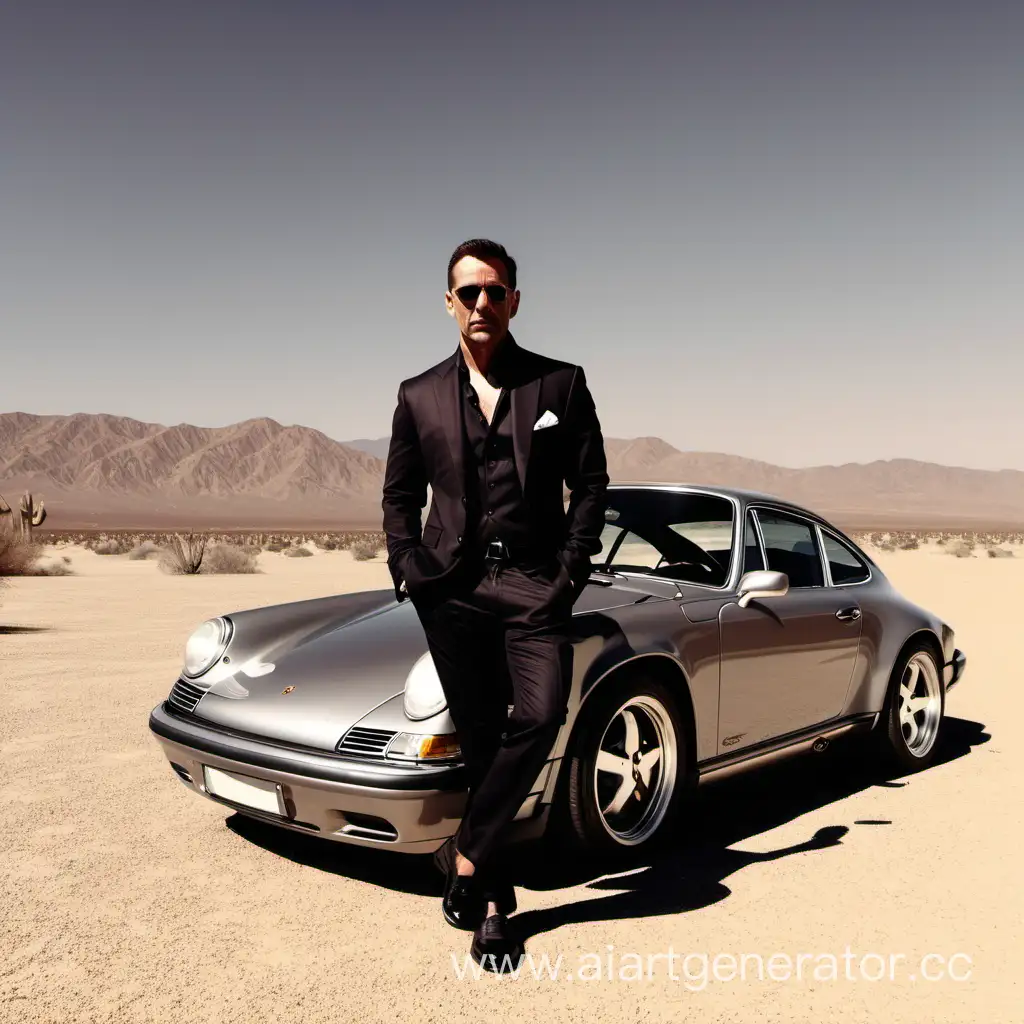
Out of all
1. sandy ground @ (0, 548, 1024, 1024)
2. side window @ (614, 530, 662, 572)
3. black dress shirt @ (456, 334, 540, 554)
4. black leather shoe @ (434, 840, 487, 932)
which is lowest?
sandy ground @ (0, 548, 1024, 1024)

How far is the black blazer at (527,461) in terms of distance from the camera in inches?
129

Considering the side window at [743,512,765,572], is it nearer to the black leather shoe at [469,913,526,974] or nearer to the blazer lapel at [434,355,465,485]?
the blazer lapel at [434,355,465,485]

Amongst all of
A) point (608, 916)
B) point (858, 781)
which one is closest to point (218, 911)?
point (608, 916)

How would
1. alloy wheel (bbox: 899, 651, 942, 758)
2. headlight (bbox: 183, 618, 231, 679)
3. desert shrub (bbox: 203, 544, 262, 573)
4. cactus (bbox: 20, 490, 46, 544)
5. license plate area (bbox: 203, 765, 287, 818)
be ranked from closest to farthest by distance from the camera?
license plate area (bbox: 203, 765, 287, 818)
headlight (bbox: 183, 618, 231, 679)
alloy wheel (bbox: 899, 651, 942, 758)
cactus (bbox: 20, 490, 46, 544)
desert shrub (bbox: 203, 544, 262, 573)

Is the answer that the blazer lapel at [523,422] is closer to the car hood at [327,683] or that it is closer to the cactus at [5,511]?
the car hood at [327,683]

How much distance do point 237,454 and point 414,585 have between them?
660ft

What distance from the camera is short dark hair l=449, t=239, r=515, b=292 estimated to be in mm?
3381

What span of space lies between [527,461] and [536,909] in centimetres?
163

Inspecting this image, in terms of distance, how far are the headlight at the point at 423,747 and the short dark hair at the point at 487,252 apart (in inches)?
60.6

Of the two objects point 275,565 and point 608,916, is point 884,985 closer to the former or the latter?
point 608,916

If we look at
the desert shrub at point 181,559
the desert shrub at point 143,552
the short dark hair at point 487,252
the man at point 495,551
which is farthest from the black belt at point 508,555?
the desert shrub at point 143,552

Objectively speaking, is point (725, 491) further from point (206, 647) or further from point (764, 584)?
point (206, 647)

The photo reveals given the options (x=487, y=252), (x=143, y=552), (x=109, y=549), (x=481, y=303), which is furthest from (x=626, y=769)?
(x=109, y=549)

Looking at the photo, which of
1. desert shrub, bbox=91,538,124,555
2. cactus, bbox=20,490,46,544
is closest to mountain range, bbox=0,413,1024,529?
desert shrub, bbox=91,538,124,555
